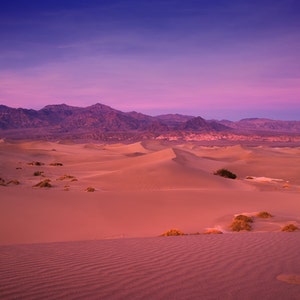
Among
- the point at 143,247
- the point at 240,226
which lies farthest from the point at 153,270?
the point at 240,226

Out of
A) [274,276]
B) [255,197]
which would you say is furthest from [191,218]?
[274,276]

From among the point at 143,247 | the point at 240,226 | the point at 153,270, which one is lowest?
the point at 240,226

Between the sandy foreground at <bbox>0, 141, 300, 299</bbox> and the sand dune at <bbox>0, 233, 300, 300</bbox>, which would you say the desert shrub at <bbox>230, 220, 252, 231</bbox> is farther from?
the sand dune at <bbox>0, 233, 300, 300</bbox>

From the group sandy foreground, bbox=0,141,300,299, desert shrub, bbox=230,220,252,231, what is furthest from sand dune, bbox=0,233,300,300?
desert shrub, bbox=230,220,252,231

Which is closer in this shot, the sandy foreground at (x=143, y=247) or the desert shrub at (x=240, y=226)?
the sandy foreground at (x=143, y=247)

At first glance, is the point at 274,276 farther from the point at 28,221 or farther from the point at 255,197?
the point at 255,197

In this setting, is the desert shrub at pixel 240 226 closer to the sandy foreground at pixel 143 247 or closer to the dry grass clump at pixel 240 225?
the dry grass clump at pixel 240 225

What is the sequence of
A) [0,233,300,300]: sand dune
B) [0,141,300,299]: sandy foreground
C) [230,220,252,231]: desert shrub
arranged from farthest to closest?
[230,220,252,231]: desert shrub < [0,141,300,299]: sandy foreground < [0,233,300,300]: sand dune

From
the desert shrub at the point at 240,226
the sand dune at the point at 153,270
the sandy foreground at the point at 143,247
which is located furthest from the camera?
the desert shrub at the point at 240,226

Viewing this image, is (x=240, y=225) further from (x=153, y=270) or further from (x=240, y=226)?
(x=153, y=270)

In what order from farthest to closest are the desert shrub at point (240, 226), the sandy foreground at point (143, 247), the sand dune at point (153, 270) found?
the desert shrub at point (240, 226) → the sandy foreground at point (143, 247) → the sand dune at point (153, 270)

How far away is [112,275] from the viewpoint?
17.2 ft

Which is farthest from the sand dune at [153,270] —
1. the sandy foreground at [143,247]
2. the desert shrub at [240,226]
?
the desert shrub at [240,226]

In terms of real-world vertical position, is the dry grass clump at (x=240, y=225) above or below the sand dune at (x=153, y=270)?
below
